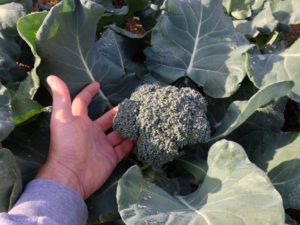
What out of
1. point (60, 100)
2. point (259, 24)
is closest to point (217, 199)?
point (60, 100)

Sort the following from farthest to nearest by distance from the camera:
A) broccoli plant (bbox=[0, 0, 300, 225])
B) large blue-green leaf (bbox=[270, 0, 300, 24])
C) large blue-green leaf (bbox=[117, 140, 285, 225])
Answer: large blue-green leaf (bbox=[270, 0, 300, 24]), broccoli plant (bbox=[0, 0, 300, 225]), large blue-green leaf (bbox=[117, 140, 285, 225])

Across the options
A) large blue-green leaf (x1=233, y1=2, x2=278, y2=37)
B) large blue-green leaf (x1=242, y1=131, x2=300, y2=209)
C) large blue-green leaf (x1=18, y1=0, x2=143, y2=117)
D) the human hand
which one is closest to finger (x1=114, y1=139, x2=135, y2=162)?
the human hand

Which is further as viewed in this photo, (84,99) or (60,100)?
(84,99)

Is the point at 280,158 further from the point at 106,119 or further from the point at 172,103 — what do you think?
the point at 106,119

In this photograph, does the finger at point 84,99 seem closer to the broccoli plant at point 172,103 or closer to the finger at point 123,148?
the broccoli plant at point 172,103

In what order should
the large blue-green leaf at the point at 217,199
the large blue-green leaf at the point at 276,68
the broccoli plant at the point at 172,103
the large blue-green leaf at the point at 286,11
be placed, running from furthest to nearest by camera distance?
the large blue-green leaf at the point at 286,11 < the large blue-green leaf at the point at 276,68 < the broccoli plant at the point at 172,103 < the large blue-green leaf at the point at 217,199

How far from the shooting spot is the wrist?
1.21 metres

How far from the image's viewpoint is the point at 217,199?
3.54ft

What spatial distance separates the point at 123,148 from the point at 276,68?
54cm

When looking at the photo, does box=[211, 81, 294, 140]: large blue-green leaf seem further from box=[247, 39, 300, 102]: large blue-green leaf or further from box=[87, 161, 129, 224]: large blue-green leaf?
box=[87, 161, 129, 224]: large blue-green leaf

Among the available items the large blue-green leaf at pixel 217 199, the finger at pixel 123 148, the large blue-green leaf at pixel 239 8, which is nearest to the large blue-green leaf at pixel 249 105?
the large blue-green leaf at pixel 217 199

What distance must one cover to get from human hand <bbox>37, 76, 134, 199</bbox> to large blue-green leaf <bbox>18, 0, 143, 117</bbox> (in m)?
0.07

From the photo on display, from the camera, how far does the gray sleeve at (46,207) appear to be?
1026 millimetres

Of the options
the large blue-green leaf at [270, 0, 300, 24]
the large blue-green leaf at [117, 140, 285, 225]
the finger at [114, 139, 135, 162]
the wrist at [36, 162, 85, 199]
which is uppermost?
the large blue-green leaf at [270, 0, 300, 24]
